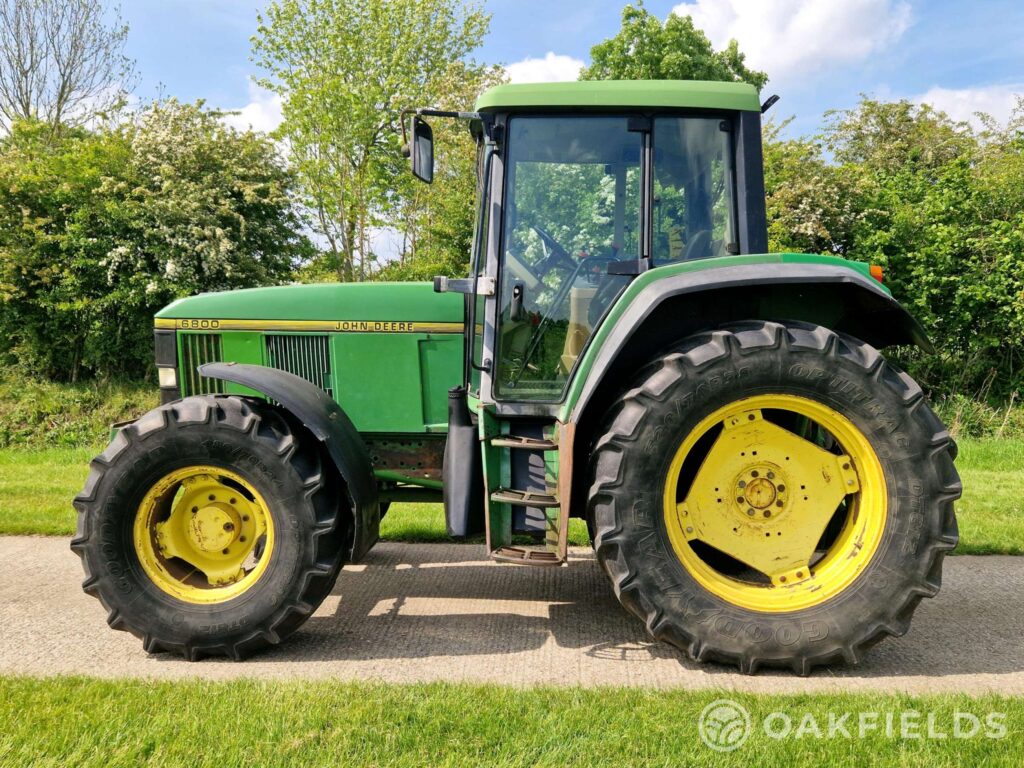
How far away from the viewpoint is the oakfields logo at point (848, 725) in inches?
101

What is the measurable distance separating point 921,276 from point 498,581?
8.77 meters

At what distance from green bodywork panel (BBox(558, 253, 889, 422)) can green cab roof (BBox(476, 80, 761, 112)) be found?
0.69 m

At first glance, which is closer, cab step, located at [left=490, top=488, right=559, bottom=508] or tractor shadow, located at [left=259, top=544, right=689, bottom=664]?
cab step, located at [left=490, top=488, right=559, bottom=508]

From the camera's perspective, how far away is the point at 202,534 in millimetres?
3424

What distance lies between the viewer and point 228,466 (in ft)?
10.9

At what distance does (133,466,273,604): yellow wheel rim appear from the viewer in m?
3.33

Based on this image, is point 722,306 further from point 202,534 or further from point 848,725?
point 202,534

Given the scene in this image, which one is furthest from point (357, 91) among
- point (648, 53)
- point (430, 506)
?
point (430, 506)

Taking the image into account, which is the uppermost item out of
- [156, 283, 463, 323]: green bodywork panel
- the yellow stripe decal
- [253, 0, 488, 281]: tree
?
[253, 0, 488, 281]: tree

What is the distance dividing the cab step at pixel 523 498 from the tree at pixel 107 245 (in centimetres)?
878

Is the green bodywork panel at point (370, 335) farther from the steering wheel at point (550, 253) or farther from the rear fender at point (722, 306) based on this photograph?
the rear fender at point (722, 306)

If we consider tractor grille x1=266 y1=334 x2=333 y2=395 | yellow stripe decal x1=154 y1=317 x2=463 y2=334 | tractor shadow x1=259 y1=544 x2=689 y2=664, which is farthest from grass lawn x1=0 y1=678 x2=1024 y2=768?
yellow stripe decal x1=154 y1=317 x2=463 y2=334

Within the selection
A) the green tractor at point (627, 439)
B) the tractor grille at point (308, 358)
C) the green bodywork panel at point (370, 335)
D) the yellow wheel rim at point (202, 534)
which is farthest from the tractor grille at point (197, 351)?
the yellow wheel rim at point (202, 534)

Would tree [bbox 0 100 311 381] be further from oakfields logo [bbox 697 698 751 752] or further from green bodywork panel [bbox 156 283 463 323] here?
oakfields logo [bbox 697 698 751 752]
